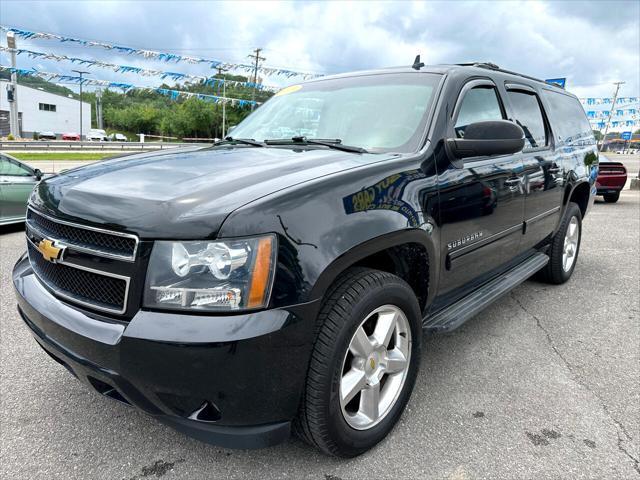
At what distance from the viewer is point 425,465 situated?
2.09 meters

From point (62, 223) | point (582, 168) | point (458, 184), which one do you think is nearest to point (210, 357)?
point (62, 223)

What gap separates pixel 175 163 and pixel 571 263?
4.24 metres

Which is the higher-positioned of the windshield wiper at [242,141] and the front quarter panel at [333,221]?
the windshield wiper at [242,141]

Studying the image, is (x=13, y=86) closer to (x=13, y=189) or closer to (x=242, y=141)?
(x=13, y=189)

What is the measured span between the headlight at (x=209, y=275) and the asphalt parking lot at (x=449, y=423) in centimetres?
88

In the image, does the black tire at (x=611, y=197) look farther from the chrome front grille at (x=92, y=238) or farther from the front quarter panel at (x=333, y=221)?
the chrome front grille at (x=92, y=238)

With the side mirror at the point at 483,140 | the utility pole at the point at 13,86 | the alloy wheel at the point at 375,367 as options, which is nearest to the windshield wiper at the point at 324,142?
the side mirror at the point at 483,140

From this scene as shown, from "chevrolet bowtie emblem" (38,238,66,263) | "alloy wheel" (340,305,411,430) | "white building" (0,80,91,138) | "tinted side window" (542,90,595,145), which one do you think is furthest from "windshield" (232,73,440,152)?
"white building" (0,80,91,138)

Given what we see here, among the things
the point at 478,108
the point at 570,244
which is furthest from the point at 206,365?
the point at 570,244

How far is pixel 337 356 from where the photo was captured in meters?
1.85

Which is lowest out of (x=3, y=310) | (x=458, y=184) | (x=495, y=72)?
(x=3, y=310)

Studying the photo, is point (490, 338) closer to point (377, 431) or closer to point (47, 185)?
point (377, 431)

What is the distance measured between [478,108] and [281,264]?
2048 mm

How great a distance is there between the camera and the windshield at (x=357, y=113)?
2674mm
